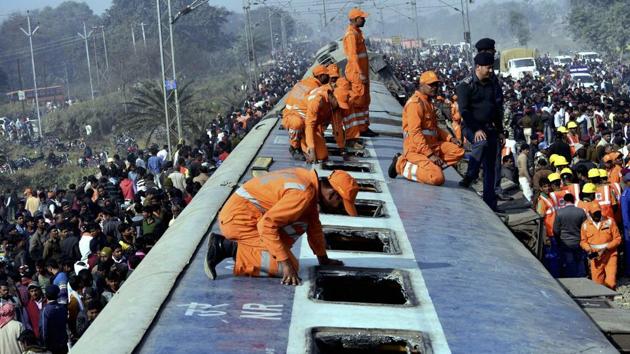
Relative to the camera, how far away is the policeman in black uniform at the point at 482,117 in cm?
1116

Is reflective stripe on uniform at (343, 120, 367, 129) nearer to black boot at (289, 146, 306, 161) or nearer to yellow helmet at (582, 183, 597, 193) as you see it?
black boot at (289, 146, 306, 161)

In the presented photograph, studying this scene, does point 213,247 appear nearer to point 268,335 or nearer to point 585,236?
point 268,335

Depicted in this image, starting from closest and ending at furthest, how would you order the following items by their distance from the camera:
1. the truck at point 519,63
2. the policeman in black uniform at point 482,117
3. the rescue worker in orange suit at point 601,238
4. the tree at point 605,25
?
the policeman in black uniform at point 482,117 < the rescue worker in orange suit at point 601,238 < the truck at point 519,63 < the tree at point 605,25

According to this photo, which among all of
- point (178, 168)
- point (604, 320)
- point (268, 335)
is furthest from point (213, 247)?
point (178, 168)

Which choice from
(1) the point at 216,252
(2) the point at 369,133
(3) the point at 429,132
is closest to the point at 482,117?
(3) the point at 429,132

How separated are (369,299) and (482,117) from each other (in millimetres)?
4474

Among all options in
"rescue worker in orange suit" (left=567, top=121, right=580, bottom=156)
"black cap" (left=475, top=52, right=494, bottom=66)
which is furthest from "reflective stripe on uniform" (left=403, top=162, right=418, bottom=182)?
"rescue worker in orange suit" (left=567, top=121, right=580, bottom=156)

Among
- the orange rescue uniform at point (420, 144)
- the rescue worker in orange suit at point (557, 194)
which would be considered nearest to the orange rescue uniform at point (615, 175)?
the rescue worker in orange suit at point (557, 194)

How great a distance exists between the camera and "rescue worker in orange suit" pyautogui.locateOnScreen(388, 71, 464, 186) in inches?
433

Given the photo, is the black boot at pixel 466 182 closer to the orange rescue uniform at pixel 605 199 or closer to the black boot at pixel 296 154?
the black boot at pixel 296 154

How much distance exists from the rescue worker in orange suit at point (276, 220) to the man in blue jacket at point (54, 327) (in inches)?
120

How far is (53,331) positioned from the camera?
9.66m

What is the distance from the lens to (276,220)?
6957mm

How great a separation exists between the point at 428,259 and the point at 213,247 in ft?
5.68
